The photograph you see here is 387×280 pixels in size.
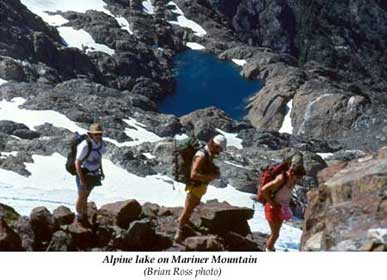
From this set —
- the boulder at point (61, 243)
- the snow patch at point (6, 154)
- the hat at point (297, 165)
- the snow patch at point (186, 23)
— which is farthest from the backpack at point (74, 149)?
the snow patch at point (186, 23)

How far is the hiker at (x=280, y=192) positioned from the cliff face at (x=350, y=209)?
513 mm

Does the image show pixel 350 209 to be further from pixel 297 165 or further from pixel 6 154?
pixel 6 154

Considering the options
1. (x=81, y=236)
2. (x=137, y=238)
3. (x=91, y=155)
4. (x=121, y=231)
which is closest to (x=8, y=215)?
(x=81, y=236)

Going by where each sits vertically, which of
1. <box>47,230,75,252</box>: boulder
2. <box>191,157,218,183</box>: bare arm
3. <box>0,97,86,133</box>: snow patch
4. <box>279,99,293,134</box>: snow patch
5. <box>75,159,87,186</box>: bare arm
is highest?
<box>191,157,218,183</box>: bare arm

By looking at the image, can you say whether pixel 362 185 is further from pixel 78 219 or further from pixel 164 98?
pixel 164 98

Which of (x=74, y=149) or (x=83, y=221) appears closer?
(x=74, y=149)

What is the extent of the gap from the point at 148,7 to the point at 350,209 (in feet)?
273

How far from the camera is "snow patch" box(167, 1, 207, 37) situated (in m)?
85.7

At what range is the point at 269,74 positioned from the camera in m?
67.2

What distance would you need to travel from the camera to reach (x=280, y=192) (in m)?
10.4

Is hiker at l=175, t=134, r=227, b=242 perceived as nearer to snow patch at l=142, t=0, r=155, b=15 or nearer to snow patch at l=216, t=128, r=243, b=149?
snow patch at l=216, t=128, r=243, b=149

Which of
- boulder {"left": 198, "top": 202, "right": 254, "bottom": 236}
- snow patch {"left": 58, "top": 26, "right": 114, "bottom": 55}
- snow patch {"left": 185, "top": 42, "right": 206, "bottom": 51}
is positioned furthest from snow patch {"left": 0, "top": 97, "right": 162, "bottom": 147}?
snow patch {"left": 185, "top": 42, "right": 206, "bottom": 51}

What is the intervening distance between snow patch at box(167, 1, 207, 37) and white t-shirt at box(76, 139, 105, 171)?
245 feet
